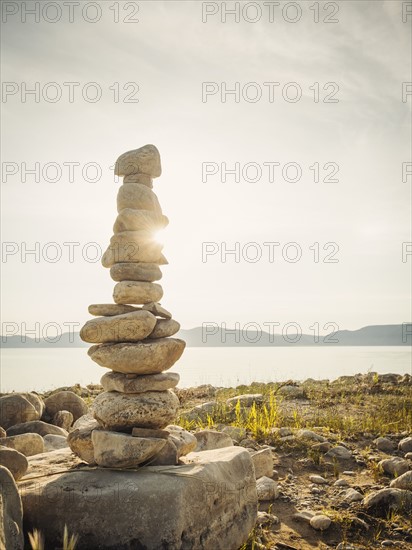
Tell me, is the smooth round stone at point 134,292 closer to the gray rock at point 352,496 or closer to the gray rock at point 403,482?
the gray rock at point 352,496

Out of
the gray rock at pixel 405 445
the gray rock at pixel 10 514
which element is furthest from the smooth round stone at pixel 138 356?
the gray rock at pixel 405 445

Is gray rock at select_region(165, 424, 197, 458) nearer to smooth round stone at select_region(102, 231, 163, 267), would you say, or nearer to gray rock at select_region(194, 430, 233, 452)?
gray rock at select_region(194, 430, 233, 452)

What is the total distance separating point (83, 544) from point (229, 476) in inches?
81.1

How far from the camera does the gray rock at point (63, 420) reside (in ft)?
37.8

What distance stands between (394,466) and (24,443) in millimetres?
7427

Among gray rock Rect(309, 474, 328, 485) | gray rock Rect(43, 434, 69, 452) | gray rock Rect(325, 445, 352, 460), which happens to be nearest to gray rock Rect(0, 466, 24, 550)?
gray rock Rect(43, 434, 69, 452)

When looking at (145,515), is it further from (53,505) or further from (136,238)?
(136,238)

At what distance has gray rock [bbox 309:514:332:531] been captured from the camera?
6340 millimetres

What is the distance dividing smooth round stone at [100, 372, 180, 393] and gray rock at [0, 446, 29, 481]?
1.52 metres

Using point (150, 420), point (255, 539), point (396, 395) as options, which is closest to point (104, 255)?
point (150, 420)

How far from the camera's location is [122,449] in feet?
18.8

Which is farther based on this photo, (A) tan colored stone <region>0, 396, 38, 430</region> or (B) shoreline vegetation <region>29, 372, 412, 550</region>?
(A) tan colored stone <region>0, 396, 38, 430</region>

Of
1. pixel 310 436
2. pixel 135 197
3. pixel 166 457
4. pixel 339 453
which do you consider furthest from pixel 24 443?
pixel 339 453

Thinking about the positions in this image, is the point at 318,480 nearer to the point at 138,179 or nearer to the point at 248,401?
the point at 248,401
